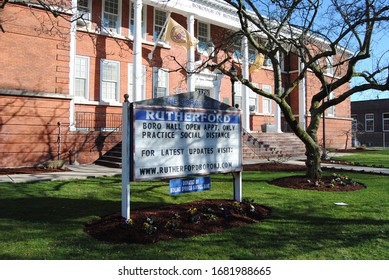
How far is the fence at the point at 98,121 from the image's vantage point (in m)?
18.3

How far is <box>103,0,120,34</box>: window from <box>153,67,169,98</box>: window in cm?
343

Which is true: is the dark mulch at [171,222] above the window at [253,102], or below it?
below

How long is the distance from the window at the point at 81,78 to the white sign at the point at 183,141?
46.6 ft

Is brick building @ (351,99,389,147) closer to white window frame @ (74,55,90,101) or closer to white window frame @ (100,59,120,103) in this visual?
white window frame @ (100,59,120,103)

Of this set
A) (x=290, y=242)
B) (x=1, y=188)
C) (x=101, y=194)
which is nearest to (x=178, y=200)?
(x=101, y=194)

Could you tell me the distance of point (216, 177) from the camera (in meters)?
12.1

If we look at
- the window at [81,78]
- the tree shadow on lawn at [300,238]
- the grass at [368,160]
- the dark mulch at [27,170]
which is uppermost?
the window at [81,78]

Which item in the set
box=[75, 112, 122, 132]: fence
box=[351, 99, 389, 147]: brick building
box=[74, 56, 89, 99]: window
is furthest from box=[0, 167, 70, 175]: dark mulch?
box=[351, 99, 389, 147]: brick building

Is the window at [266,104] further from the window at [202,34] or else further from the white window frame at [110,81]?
the white window frame at [110,81]

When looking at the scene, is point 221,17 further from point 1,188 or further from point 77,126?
point 1,188

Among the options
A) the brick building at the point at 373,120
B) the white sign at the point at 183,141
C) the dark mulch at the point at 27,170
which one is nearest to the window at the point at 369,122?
the brick building at the point at 373,120

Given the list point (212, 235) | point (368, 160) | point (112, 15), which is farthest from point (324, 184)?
point (112, 15)

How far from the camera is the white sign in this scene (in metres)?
5.52

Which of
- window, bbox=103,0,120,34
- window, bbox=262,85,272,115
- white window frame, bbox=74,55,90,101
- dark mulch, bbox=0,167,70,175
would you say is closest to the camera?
dark mulch, bbox=0,167,70,175
